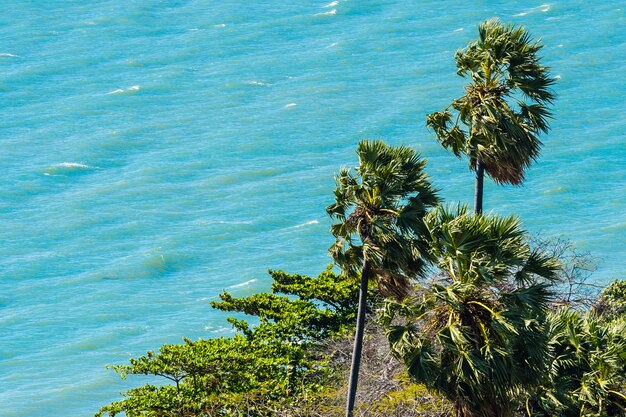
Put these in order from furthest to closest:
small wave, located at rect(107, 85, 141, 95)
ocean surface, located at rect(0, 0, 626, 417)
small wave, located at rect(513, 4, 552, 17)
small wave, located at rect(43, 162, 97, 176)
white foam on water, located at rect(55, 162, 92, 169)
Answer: small wave, located at rect(513, 4, 552, 17), small wave, located at rect(107, 85, 141, 95), white foam on water, located at rect(55, 162, 92, 169), small wave, located at rect(43, 162, 97, 176), ocean surface, located at rect(0, 0, 626, 417)

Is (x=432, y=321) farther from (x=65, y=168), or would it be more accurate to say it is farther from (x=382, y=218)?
(x=65, y=168)

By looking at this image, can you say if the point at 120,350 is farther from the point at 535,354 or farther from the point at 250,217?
the point at 535,354

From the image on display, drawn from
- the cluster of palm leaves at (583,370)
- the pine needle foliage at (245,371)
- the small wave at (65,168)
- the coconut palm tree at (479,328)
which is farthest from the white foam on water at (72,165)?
the coconut palm tree at (479,328)

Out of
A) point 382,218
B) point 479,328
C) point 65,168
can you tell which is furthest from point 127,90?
point 479,328

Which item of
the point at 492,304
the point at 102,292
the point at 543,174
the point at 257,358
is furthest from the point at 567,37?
the point at 492,304

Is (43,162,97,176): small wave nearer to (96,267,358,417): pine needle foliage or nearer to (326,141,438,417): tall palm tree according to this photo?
(96,267,358,417): pine needle foliage

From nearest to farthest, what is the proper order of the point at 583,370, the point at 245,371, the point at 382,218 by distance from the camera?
the point at 583,370, the point at 382,218, the point at 245,371

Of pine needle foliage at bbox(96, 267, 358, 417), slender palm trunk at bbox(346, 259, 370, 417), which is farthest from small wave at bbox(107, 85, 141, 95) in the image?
slender palm trunk at bbox(346, 259, 370, 417)
